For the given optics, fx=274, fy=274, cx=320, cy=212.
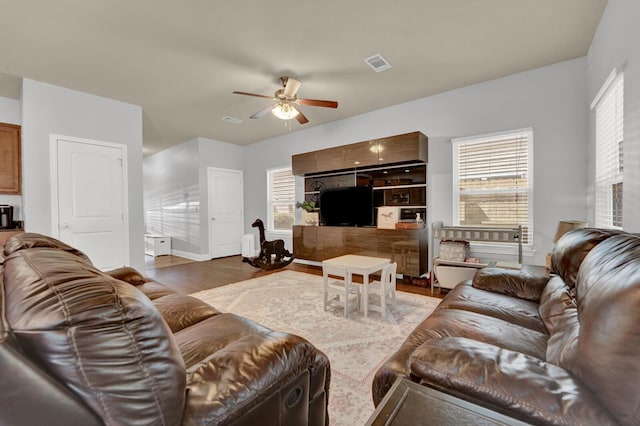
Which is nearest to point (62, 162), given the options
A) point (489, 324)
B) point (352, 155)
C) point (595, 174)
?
point (352, 155)

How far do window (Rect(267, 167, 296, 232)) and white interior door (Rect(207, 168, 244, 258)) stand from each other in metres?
0.99

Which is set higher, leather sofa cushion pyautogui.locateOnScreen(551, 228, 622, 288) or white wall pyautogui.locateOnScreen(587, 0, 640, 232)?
white wall pyautogui.locateOnScreen(587, 0, 640, 232)

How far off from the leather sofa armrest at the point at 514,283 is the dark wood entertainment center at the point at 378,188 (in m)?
1.71

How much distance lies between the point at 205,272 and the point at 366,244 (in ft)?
9.75

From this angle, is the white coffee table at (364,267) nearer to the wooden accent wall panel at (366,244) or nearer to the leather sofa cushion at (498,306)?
the leather sofa cushion at (498,306)

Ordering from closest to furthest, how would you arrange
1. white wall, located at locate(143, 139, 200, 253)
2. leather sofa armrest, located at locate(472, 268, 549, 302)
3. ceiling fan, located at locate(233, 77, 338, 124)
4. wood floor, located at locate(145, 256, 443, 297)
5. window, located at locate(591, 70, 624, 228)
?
leather sofa armrest, located at locate(472, 268, 549, 302)
window, located at locate(591, 70, 624, 228)
ceiling fan, located at locate(233, 77, 338, 124)
wood floor, located at locate(145, 256, 443, 297)
white wall, located at locate(143, 139, 200, 253)

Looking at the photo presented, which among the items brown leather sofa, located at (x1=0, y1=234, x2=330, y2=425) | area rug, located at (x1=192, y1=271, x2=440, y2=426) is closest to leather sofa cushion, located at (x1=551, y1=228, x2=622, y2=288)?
area rug, located at (x1=192, y1=271, x2=440, y2=426)

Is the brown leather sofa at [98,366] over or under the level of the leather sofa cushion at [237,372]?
over

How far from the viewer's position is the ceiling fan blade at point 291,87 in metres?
Result: 3.34

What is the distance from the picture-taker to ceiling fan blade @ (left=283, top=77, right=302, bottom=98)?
334 centimetres

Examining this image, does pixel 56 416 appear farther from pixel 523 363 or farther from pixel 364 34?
pixel 364 34

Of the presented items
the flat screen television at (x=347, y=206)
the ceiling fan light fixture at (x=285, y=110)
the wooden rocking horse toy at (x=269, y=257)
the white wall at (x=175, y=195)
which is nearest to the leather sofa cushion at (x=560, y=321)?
the flat screen television at (x=347, y=206)

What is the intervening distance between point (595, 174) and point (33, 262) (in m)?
4.24

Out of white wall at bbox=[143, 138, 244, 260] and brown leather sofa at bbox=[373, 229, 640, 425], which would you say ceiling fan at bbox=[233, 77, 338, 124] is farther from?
white wall at bbox=[143, 138, 244, 260]
